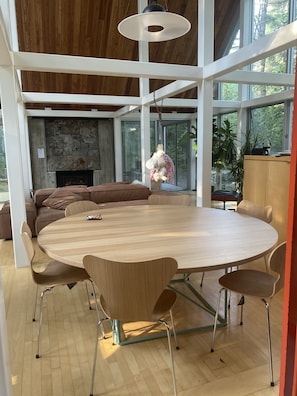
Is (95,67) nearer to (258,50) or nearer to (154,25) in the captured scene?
(154,25)

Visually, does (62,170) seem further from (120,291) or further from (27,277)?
(120,291)

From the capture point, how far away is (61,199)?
5.11 metres

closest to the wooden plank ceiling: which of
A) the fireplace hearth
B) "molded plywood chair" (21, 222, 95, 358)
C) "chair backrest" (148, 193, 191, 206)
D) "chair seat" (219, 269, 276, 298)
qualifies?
the fireplace hearth

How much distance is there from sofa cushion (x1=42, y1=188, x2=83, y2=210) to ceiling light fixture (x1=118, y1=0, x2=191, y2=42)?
327 centimetres

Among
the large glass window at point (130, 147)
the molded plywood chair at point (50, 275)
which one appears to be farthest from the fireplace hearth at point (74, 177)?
the molded plywood chair at point (50, 275)

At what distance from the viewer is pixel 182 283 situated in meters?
3.22

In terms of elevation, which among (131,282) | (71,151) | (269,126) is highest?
(269,126)

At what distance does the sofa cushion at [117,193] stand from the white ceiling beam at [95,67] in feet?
7.73

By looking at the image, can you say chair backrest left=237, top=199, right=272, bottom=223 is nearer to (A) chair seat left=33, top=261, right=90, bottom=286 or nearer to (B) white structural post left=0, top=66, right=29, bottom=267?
(A) chair seat left=33, top=261, right=90, bottom=286

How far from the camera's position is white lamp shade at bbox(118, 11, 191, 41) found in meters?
1.98

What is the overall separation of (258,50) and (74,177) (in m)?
7.39

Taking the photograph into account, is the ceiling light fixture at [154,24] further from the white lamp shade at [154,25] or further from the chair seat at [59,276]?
the chair seat at [59,276]

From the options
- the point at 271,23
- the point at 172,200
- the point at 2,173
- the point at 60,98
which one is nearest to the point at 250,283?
the point at 172,200

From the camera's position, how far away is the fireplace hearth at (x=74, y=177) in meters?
9.32
